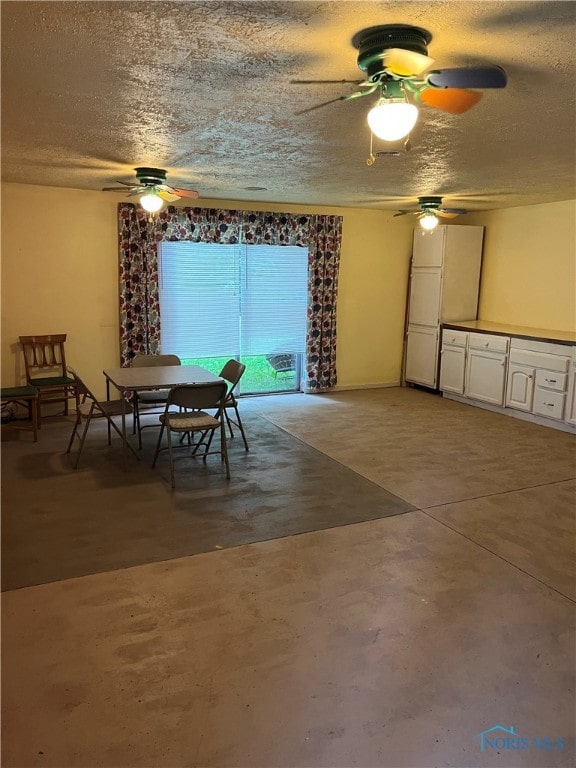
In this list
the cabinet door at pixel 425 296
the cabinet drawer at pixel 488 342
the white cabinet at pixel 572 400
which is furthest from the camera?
the cabinet door at pixel 425 296

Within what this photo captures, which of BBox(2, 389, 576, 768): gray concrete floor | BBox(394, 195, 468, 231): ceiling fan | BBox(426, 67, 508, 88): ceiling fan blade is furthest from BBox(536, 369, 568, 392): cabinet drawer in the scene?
BBox(426, 67, 508, 88): ceiling fan blade

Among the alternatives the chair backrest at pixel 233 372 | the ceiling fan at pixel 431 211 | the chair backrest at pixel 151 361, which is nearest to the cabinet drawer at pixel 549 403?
the ceiling fan at pixel 431 211

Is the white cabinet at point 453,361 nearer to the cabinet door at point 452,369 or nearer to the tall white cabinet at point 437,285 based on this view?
the cabinet door at point 452,369

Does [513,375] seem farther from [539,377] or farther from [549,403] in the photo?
[549,403]

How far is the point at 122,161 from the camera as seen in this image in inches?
162

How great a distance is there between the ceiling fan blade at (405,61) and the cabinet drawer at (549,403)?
4.25 metres

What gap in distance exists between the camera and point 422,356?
7.29 m

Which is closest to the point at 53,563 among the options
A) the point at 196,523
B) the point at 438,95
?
the point at 196,523

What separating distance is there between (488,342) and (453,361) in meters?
0.60

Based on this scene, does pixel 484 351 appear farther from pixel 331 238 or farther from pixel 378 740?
pixel 378 740

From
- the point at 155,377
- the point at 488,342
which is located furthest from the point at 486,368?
the point at 155,377

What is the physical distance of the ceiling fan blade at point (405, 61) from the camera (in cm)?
191

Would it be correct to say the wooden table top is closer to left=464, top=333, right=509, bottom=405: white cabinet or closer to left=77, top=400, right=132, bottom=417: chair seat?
left=77, top=400, right=132, bottom=417: chair seat

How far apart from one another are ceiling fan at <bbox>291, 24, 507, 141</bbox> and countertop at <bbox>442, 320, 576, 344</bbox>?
3947 mm
